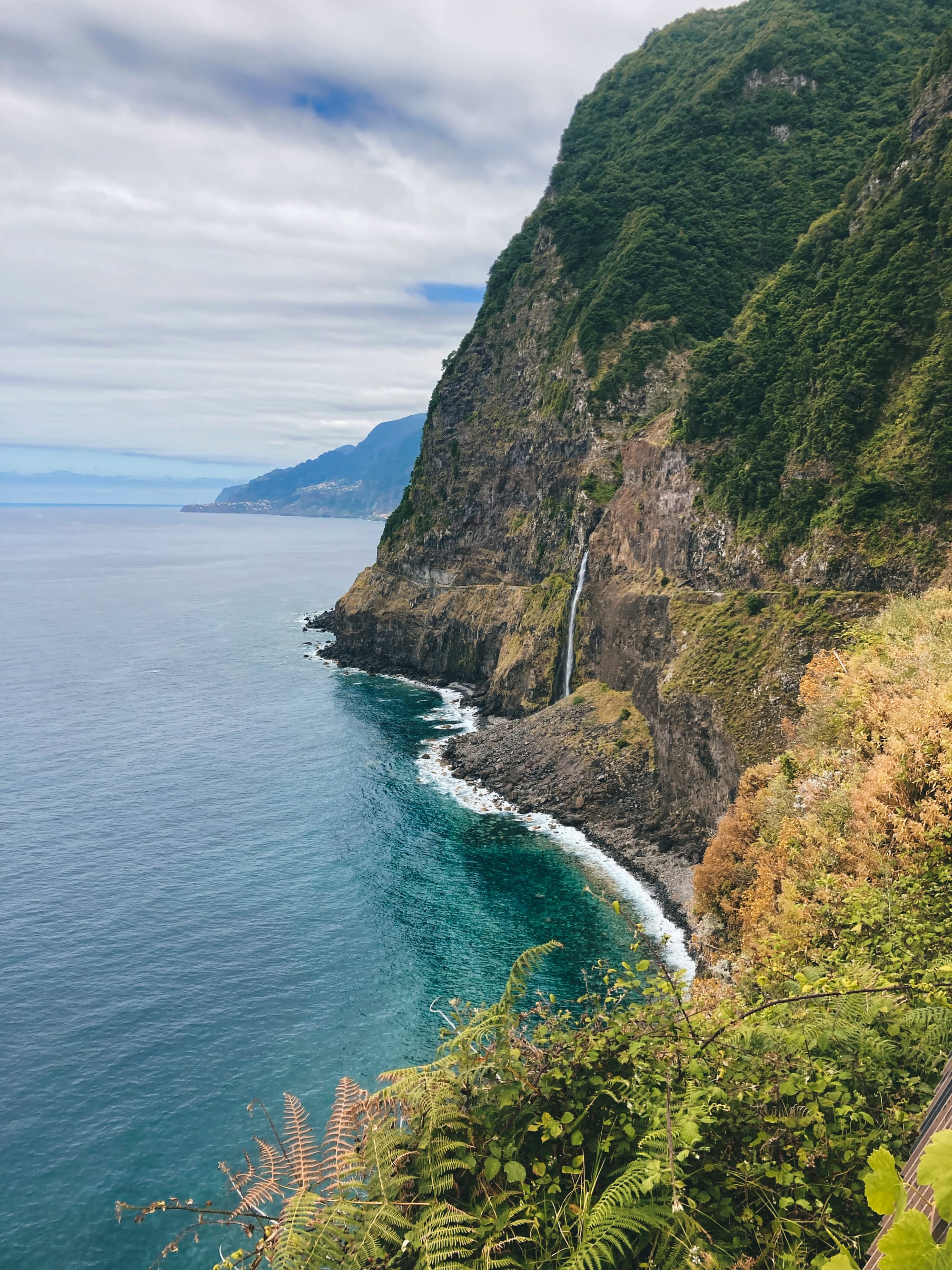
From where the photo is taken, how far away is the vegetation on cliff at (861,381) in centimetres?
4572

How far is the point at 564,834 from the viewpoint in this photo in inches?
2249

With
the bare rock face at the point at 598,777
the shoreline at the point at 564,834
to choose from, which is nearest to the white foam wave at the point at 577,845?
the shoreline at the point at 564,834

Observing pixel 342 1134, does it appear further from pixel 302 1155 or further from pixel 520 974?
pixel 520 974

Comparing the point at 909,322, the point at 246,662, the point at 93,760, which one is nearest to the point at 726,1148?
the point at 909,322

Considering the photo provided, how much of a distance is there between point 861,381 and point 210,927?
186ft

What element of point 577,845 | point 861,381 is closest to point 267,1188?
point 577,845

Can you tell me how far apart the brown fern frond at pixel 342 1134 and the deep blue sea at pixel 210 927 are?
26490mm

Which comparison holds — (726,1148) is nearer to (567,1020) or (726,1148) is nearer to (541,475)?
(567,1020)

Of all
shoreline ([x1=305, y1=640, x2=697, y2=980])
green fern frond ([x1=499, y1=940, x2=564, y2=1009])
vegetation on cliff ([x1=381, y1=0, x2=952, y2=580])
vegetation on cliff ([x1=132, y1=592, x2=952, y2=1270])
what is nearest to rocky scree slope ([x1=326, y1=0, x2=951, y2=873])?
vegetation on cliff ([x1=381, y1=0, x2=952, y2=580])

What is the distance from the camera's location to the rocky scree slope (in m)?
50.8

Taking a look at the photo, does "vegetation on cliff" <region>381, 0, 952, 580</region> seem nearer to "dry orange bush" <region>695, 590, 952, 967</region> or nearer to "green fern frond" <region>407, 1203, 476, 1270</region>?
"dry orange bush" <region>695, 590, 952, 967</region>

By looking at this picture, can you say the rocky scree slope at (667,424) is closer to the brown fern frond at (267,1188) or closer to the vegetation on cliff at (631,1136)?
the vegetation on cliff at (631,1136)

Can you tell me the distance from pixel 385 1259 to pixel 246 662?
109024 millimetres

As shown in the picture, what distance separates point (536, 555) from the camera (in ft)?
307
